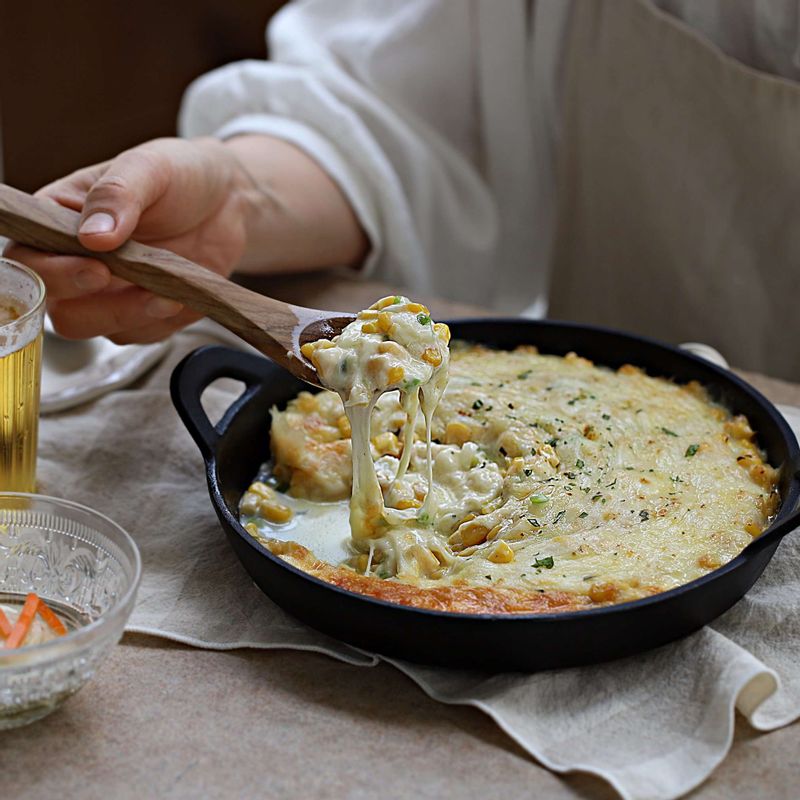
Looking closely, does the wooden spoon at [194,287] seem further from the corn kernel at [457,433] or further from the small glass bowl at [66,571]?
the small glass bowl at [66,571]

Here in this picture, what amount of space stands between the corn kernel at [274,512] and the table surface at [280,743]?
0.25 m

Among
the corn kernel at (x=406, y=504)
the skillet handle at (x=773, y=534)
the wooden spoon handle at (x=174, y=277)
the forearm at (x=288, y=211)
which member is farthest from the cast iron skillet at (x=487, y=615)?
the forearm at (x=288, y=211)

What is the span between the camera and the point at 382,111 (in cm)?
259

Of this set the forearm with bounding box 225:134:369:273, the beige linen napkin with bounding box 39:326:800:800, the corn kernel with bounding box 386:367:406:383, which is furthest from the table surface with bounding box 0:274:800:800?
the forearm with bounding box 225:134:369:273

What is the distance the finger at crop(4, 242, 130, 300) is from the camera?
1.69 metres

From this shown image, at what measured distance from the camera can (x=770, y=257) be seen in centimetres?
238

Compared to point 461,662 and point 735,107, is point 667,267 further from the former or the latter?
point 461,662

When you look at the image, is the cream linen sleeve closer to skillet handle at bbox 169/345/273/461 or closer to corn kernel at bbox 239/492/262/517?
skillet handle at bbox 169/345/273/461

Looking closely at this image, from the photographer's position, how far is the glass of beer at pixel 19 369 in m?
1.48

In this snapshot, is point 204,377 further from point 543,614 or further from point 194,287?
point 543,614

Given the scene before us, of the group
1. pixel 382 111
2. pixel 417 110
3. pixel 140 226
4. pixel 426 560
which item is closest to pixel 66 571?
pixel 426 560

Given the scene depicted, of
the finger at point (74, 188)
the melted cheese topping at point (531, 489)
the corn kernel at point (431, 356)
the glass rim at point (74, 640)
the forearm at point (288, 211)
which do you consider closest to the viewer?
the glass rim at point (74, 640)

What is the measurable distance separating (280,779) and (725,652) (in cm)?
53

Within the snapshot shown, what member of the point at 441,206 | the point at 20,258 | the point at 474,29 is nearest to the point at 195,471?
the point at 20,258
